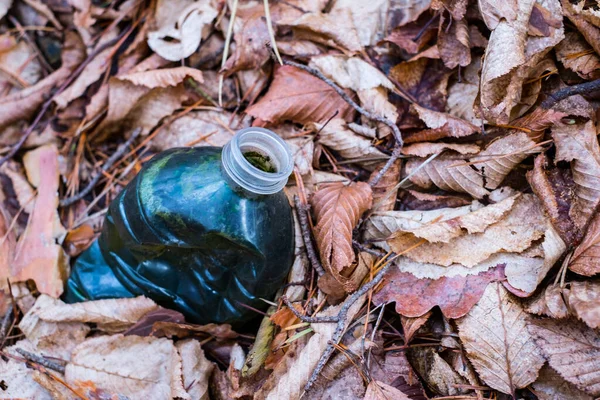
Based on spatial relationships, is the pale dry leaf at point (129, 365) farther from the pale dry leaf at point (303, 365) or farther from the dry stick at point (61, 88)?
the dry stick at point (61, 88)

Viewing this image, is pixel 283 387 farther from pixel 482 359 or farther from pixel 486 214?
pixel 486 214

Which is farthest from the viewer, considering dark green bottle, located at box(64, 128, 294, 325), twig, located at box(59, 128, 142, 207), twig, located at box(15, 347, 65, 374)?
twig, located at box(59, 128, 142, 207)

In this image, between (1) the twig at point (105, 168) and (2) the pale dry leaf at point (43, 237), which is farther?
(1) the twig at point (105, 168)

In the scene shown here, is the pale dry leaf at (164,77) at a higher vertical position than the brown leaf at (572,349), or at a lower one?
higher

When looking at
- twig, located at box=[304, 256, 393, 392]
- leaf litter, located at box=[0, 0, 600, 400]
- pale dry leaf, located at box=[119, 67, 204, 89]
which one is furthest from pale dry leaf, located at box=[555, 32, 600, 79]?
pale dry leaf, located at box=[119, 67, 204, 89]

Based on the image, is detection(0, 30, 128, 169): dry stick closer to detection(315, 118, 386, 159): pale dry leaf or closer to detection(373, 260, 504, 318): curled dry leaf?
detection(315, 118, 386, 159): pale dry leaf

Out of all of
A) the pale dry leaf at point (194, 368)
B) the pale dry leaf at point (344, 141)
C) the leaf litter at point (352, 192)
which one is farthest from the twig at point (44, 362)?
the pale dry leaf at point (344, 141)
